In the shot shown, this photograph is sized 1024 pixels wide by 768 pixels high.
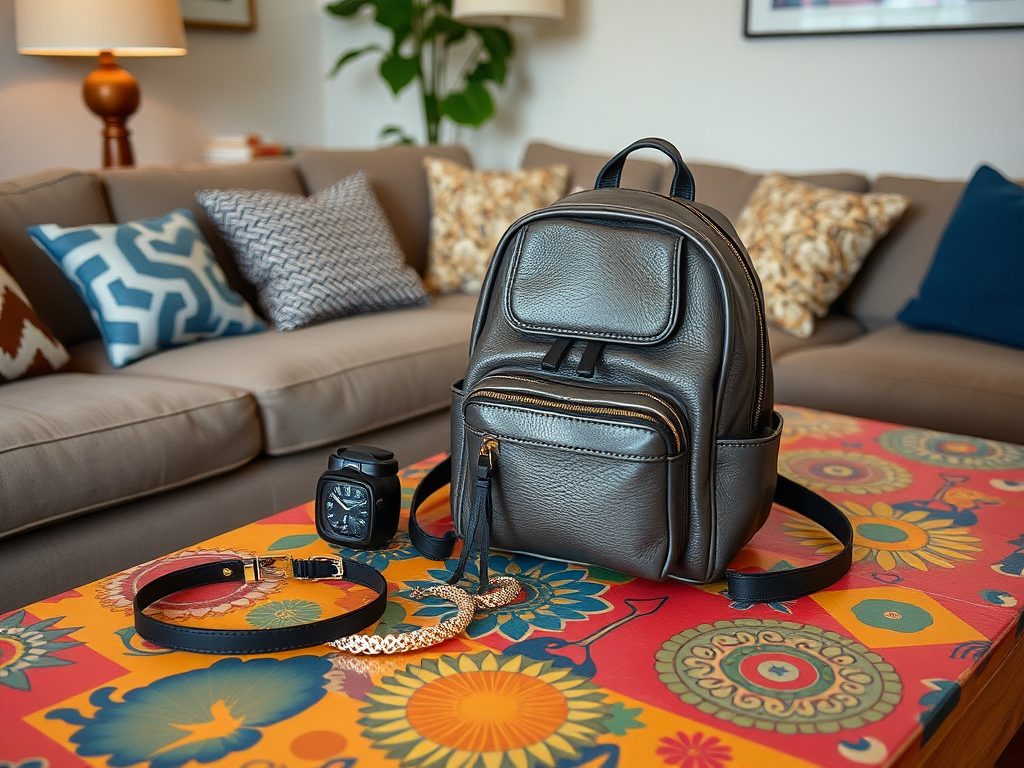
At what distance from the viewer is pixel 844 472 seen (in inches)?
51.8

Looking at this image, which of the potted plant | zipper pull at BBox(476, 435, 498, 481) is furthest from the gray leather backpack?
the potted plant

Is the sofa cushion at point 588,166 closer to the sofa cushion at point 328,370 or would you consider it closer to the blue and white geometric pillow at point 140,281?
the sofa cushion at point 328,370

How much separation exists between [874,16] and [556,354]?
228 centimetres

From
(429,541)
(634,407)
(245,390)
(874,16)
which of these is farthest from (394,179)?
(634,407)

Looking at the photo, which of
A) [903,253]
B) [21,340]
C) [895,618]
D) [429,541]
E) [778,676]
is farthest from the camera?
[903,253]

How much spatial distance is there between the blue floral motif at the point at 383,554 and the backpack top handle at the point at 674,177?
45 cm

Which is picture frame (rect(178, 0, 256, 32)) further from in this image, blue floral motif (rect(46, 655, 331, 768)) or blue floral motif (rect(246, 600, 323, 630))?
blue floral motif (rect(46, 655, 331, 768))

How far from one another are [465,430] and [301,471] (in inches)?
35.5

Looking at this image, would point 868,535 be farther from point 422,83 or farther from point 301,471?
point 422,83

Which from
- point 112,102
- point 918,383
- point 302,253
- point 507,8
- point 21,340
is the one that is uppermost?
point 507,8

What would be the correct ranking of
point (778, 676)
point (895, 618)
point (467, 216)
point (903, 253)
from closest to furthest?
point (778, 676)
point (895, 618)
point (903, 253)
point (467, 216)

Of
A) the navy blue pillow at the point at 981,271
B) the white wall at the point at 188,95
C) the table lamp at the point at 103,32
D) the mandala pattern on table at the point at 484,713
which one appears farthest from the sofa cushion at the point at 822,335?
the white wall at the point at 188,95

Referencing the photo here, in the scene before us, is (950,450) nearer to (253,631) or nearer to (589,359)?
(589,359)

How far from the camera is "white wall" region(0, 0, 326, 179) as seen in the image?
2916mm
